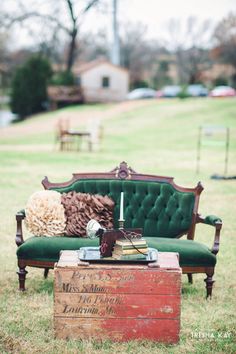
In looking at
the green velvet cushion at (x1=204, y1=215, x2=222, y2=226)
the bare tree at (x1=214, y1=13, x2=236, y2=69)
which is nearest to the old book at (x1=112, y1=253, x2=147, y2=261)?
the green velvet cushion at (x1=204, y1=215, x2=222, y2=226)

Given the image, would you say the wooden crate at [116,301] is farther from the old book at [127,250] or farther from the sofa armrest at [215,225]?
the sofa armrest at [215,225]

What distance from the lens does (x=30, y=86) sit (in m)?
44.5

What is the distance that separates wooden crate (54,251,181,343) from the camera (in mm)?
4660

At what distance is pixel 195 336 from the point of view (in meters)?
5.02

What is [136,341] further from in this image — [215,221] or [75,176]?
[75,176]

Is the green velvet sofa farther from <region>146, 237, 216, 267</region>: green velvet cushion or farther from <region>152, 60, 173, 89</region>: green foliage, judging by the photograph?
<region>152, 60, 173, 89</region>: green foliage

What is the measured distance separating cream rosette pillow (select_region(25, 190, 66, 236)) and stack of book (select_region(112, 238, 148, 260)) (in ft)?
5.10

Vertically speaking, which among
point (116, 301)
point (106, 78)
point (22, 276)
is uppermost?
point (106, 78)

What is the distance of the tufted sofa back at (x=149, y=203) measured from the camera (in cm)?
677

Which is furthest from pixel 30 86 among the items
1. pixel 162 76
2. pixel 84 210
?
pixel 84 210

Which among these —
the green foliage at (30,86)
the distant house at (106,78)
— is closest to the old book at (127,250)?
the green foliage at (30,86)

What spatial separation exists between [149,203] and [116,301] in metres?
2.31

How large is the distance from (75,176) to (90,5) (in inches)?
1664

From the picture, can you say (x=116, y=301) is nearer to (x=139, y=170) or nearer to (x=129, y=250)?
(x=129, y=250)
